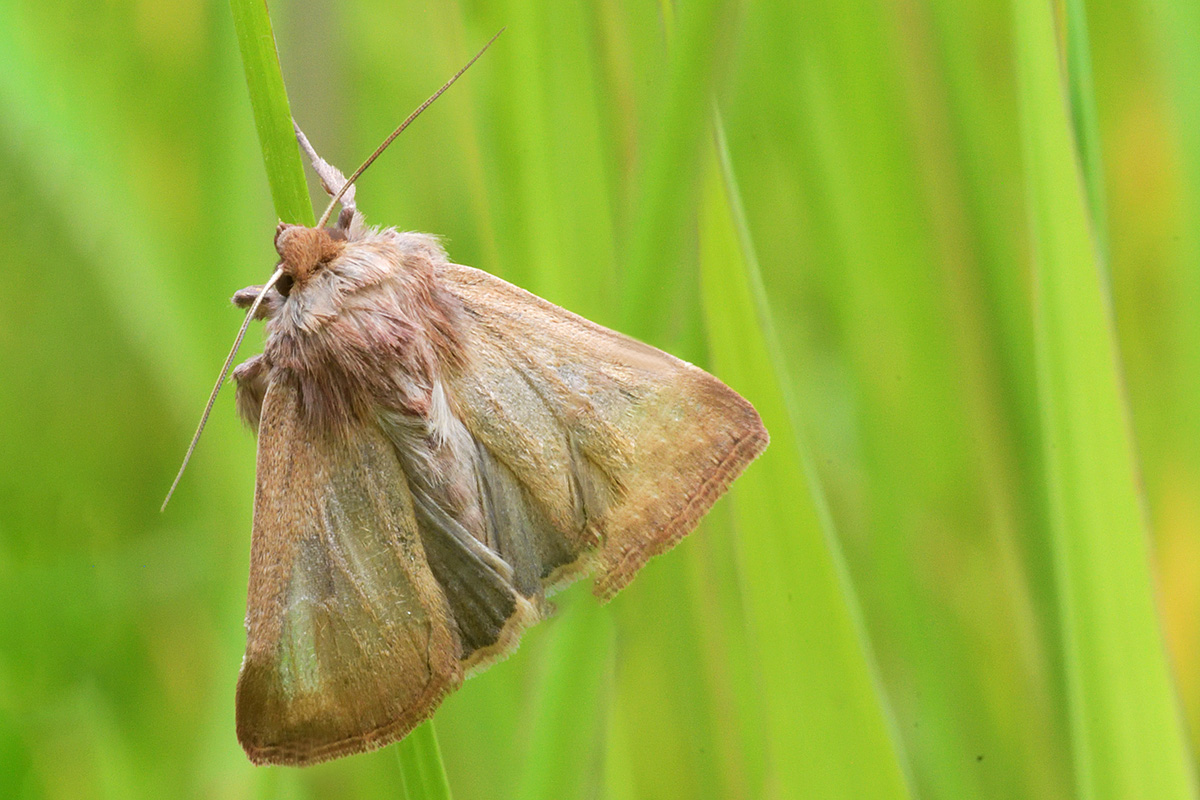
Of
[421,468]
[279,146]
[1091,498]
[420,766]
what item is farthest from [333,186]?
[1091,498]

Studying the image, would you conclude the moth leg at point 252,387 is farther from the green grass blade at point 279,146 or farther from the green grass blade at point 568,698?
the green grass blade at point 568,698

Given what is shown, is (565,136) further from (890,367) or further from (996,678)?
(996,678)

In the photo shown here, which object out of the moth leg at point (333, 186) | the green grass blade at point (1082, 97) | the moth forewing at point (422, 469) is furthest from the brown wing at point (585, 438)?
the green grass blade at point (1082, 97)

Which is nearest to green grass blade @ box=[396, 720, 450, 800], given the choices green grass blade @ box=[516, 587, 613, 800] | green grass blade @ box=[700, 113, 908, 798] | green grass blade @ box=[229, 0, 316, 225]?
green grass blade @ box=[516, 587, 613, 800]

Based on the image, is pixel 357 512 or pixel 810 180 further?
pixel 810 180

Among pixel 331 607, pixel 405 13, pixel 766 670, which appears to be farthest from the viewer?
pixel 405 13

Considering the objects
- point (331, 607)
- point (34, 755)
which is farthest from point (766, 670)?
point (34, 755)
